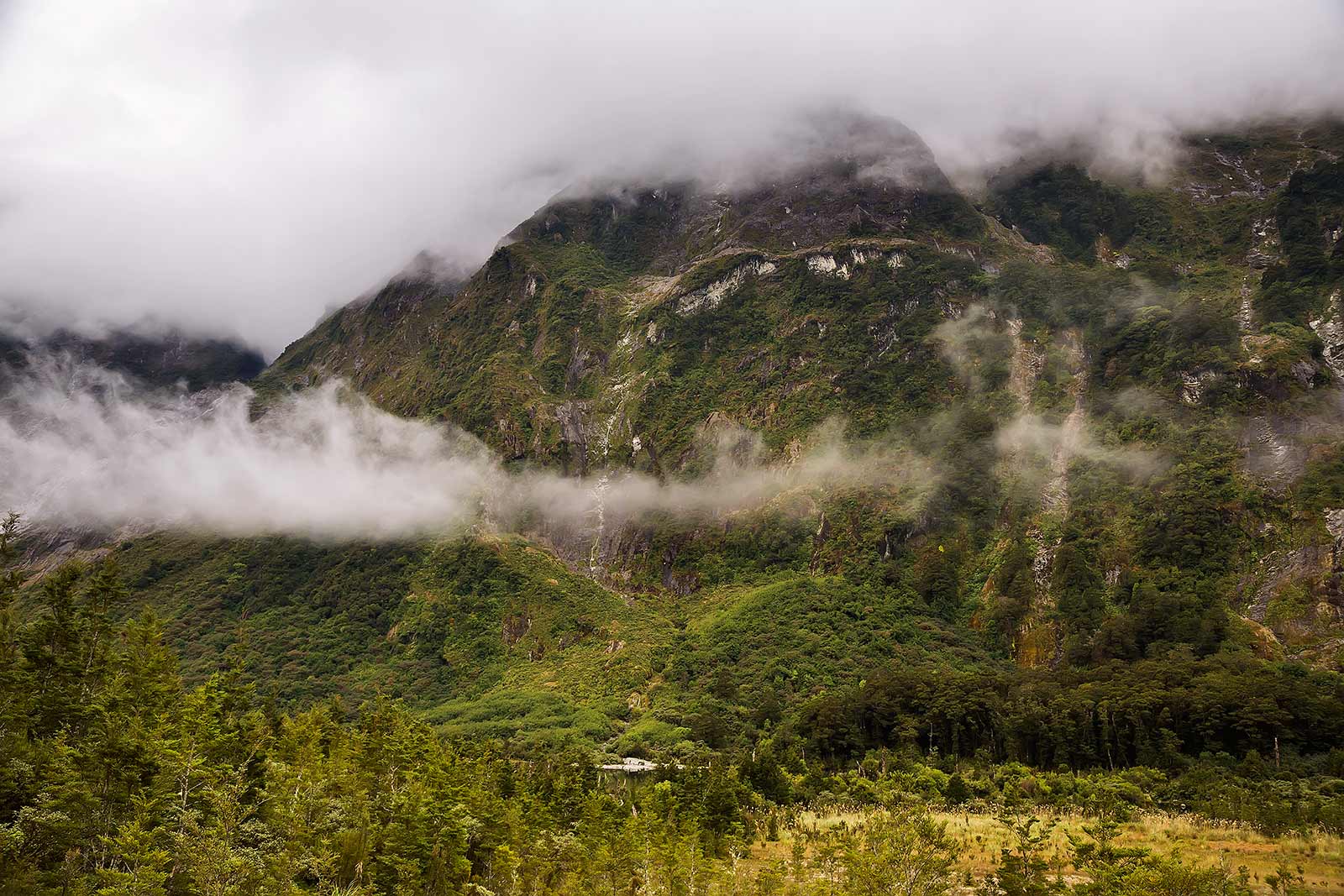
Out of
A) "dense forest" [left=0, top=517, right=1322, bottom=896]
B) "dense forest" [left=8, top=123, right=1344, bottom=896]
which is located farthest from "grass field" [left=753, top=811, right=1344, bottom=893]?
"dense forest" [left=0, top=517, right=1322, bottom=896]

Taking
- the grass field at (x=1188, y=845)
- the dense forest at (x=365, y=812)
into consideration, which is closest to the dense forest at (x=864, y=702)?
the dense forest at (x=365, y=812)

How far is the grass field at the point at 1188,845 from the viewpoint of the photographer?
4600cm

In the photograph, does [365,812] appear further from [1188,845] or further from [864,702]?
[864,702]

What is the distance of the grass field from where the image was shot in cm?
4600

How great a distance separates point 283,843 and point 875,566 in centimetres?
15554

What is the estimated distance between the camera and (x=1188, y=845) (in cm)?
5188

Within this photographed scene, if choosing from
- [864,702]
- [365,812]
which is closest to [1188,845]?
[365,812]

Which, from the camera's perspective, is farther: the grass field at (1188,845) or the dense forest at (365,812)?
the grass field at (1188,845)

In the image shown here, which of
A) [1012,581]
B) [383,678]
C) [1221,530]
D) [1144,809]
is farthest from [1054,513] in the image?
[383,678]

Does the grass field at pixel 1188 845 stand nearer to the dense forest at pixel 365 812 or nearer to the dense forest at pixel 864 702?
the dense forest at pixel 864 702

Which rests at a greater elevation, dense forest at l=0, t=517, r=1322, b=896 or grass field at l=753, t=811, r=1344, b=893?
dense forest at l=0, t=517, r=1322, b=896

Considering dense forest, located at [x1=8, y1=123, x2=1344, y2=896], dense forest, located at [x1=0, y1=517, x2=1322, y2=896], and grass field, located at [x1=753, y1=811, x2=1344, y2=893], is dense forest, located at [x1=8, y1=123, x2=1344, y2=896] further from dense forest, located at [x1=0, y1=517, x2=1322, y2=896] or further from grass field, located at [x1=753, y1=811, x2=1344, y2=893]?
grass field, located at [x1=753, y1=811, x2=1344, y2=893]

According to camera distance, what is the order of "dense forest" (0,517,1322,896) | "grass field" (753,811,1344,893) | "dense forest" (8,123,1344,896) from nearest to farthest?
1. "dense forest" (0,517,1322,896)
2. "dense forest" (8,123,1344,896)
3. "grass field" (753,811,1344,893)

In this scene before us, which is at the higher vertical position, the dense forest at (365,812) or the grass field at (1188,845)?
the dense forest at (365,812)
